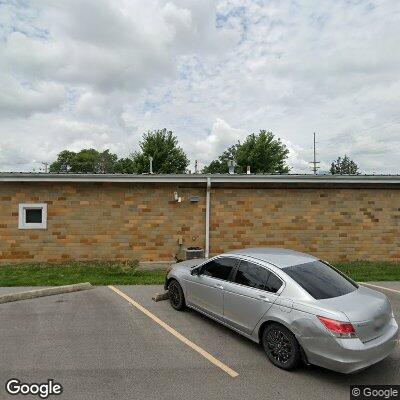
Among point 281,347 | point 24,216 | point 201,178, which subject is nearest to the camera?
point 281,347

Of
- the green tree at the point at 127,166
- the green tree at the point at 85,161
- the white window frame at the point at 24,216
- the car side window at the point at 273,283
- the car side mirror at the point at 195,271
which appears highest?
the green tree at the point at 85,161

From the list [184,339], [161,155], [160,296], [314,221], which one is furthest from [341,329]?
[161,155]

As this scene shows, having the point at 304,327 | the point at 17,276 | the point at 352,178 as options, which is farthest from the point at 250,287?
the point at 352,178

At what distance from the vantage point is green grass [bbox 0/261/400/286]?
8531mm

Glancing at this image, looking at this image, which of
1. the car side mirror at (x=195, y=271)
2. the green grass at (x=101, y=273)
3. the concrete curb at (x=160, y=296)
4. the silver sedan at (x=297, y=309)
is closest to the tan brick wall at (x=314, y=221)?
the green grass at (x=101, y=273)

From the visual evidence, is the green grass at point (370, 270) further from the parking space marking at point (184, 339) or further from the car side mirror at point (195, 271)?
the parking space marking at point (184, 339)

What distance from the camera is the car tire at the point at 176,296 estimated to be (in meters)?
6.30

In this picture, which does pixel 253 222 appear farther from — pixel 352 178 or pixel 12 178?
pixel 12 178

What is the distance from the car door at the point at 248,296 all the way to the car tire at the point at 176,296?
1.37 m

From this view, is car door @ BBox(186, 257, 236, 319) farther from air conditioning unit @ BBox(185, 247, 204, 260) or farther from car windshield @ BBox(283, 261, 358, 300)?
air conditioning unit @ BBox(185, 247, 204, 260)

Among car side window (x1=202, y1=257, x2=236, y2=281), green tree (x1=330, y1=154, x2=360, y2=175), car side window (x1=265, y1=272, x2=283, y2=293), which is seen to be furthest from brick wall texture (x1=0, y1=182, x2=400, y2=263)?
green tree (x1=330, y1=154, x2=360, y2=175)

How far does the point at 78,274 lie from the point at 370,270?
897cm

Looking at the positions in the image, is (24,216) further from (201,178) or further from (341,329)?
(341,329)

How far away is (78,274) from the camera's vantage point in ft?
30.7
